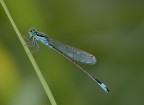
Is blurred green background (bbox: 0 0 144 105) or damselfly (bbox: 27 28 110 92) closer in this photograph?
blurred green background (bbox: 0 0 144 105)

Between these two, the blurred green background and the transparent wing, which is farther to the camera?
the transparent wing

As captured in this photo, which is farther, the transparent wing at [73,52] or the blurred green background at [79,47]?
the transparent wing at [73,52]

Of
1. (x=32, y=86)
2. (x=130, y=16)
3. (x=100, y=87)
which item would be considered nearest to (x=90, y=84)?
(x=100, y=87)

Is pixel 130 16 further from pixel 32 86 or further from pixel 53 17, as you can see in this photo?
pixel 32 86

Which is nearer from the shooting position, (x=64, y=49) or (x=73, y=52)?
(x=64, y=49)
